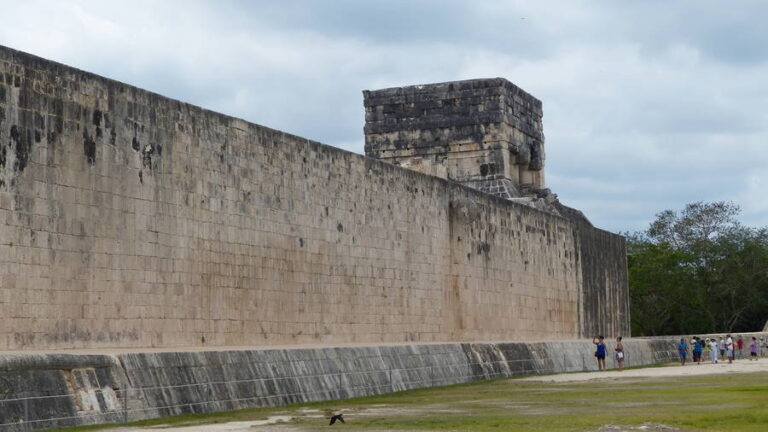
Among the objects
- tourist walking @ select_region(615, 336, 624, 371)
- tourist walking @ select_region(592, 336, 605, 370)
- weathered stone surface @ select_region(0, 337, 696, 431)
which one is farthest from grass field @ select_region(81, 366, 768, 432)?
tourist walking @ select_region(615, 336, 624, 371)

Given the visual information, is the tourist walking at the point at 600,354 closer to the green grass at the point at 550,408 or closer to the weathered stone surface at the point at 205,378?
the weathered stone surface at the point at 205,378

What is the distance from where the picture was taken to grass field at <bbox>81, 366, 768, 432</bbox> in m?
9.52

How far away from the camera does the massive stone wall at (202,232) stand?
13734 millimetres

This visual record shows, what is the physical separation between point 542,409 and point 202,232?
6833mm

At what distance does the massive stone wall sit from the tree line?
24933 mm

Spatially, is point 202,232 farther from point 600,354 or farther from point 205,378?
point 600,354

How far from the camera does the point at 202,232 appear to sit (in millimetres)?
16656

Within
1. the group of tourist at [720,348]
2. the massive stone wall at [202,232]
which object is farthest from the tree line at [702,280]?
the massive stone wall at [202,232]

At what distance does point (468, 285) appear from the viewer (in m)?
25.1

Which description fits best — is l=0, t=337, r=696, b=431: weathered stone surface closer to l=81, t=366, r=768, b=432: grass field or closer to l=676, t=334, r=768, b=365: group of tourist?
l=81, t=366, r=768, b=432: grass field

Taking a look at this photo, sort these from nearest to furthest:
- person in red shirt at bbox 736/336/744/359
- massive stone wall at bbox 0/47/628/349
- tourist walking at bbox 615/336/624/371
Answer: massive stone wall at bbox 0/47/628/349
tourist walking at bbox 615/336/624/371
person in red shirt at bbox 736/336/744/359

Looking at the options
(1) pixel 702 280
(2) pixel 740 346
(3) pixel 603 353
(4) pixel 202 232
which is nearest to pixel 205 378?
(4) pixel 202 232

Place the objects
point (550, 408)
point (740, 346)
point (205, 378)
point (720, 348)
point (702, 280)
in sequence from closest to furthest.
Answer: point (550, 408) → point (205, 378) → point (720, 348) → point (740, 346) → point (702, 280)

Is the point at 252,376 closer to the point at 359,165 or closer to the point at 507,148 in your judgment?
the point at 359,165
